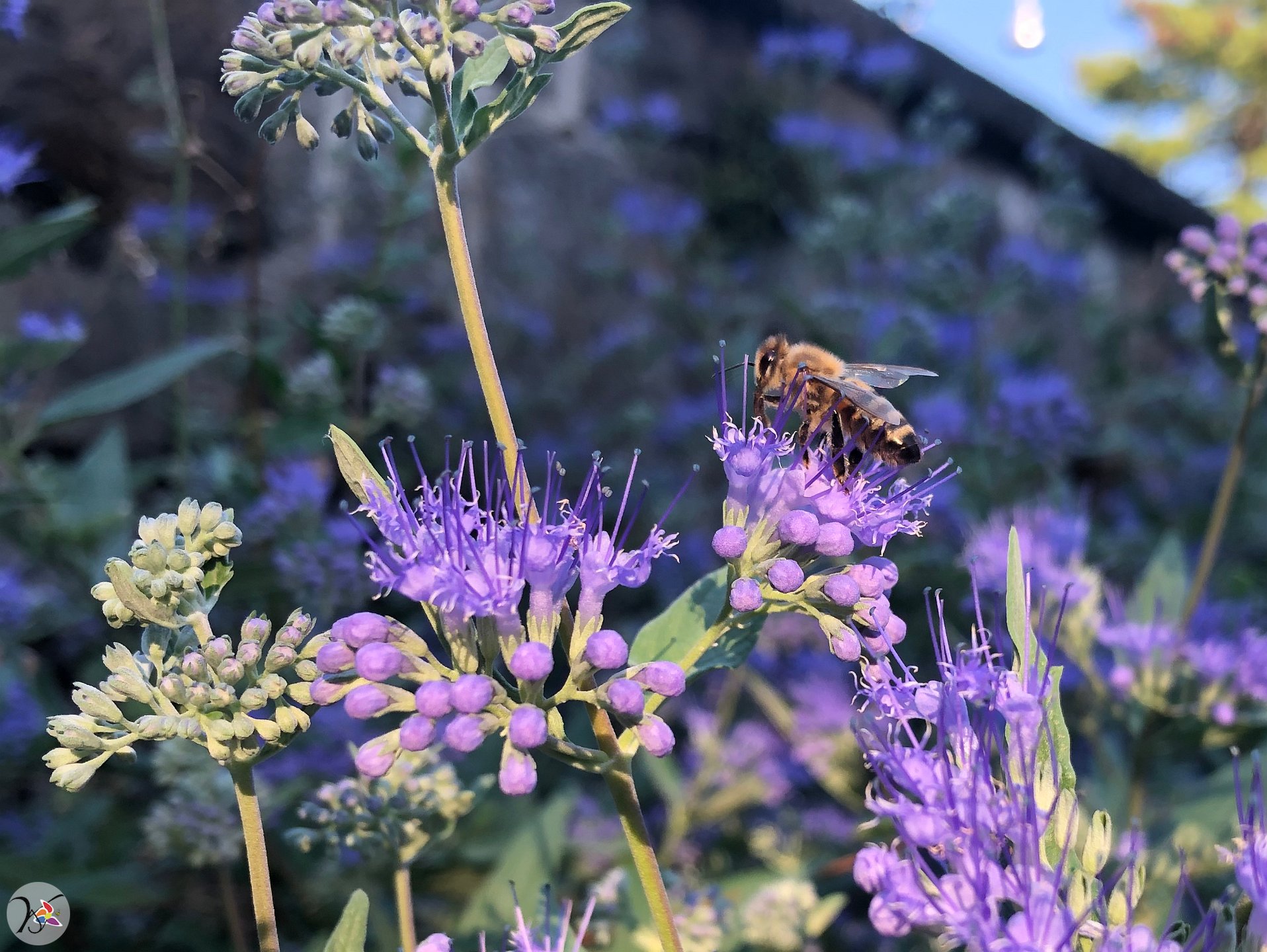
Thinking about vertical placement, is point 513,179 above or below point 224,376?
above

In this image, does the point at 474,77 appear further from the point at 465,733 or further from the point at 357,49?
the point at 465,733

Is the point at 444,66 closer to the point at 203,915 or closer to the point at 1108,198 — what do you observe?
the point at 203,915

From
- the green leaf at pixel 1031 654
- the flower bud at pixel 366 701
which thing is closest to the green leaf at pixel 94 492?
the flower bud at pixel 366 701

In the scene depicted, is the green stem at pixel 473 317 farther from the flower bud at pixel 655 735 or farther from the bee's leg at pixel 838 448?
the bee's leg at pixel 838 448

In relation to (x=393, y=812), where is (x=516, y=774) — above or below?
above

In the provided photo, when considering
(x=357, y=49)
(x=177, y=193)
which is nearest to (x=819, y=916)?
(x=357, y=49)

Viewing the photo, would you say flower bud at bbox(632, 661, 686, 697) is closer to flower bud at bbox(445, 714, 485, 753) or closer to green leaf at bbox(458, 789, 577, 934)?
flower bud at bbox(445, 714, 485, 753)

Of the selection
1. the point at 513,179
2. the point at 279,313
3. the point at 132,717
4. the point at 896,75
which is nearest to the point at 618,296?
the point at 513,179
